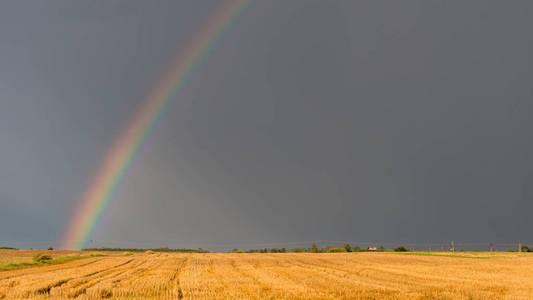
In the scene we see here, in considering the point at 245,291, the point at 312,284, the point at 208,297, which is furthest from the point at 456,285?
the point at 208,297

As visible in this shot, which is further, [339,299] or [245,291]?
[245,291]

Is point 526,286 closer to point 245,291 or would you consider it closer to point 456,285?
point 456,285

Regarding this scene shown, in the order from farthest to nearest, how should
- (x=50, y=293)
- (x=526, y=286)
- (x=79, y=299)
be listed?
(x=526, y=286), (x=50, y=293), (x=79, y=299)

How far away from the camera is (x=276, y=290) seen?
20297 mm

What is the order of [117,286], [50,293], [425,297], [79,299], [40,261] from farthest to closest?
[40,261], [117,286], [50,293], [425,297], [79,299]

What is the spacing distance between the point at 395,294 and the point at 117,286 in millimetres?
13450

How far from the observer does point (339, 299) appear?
57.1 ft

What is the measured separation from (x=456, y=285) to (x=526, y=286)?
3888 millimetres

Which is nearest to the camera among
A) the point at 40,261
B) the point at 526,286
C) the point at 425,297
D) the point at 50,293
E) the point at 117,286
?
the point at 425,297

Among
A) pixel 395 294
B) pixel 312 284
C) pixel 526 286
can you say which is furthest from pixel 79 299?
pixel 526 286

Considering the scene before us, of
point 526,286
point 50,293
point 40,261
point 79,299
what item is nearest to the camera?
point 79,299

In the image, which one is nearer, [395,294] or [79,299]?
[79,299]

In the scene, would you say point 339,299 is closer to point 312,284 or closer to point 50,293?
point 312,284

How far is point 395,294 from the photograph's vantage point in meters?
19.2
